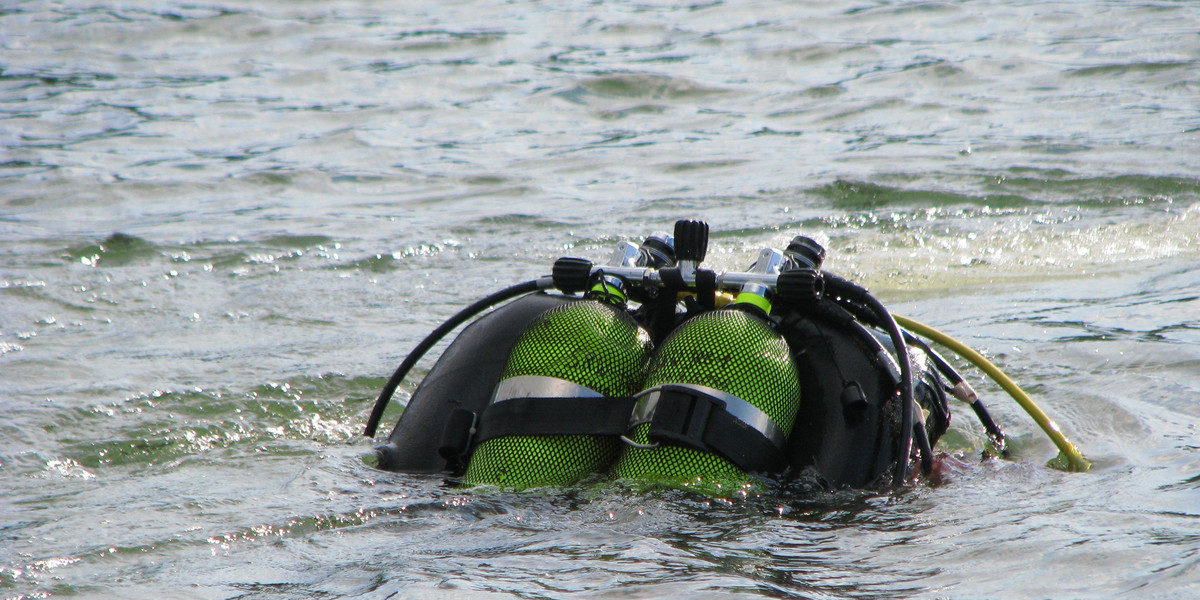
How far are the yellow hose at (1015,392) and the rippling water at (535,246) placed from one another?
8 centimetres

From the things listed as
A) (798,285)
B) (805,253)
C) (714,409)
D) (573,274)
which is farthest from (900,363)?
(573,274)

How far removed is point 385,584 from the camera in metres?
2.63

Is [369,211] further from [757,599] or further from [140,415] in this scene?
[757,599]

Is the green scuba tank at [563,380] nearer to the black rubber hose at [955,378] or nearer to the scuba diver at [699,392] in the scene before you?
the scuba diver at [699,392]

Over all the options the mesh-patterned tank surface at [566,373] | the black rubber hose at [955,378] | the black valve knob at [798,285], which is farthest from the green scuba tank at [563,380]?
the black rubber hose at [955,378]

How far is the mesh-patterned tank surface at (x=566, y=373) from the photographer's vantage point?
3119mm

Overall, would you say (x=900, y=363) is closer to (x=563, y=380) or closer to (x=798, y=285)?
(x=798, y=285)

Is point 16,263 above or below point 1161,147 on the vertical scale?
below

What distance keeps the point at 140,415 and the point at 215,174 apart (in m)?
6.12

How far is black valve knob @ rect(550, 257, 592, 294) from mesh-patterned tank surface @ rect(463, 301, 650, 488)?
0.50ft

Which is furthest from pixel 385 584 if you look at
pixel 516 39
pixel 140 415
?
pixel 516 39

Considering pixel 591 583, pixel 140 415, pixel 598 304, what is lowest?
pixel 140 415

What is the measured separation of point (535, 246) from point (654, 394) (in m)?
4.60

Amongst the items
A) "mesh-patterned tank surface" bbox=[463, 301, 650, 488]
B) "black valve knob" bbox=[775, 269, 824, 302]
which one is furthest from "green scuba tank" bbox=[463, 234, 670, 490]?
"black valve knob" bbox=[775, 269, 824, 302]
